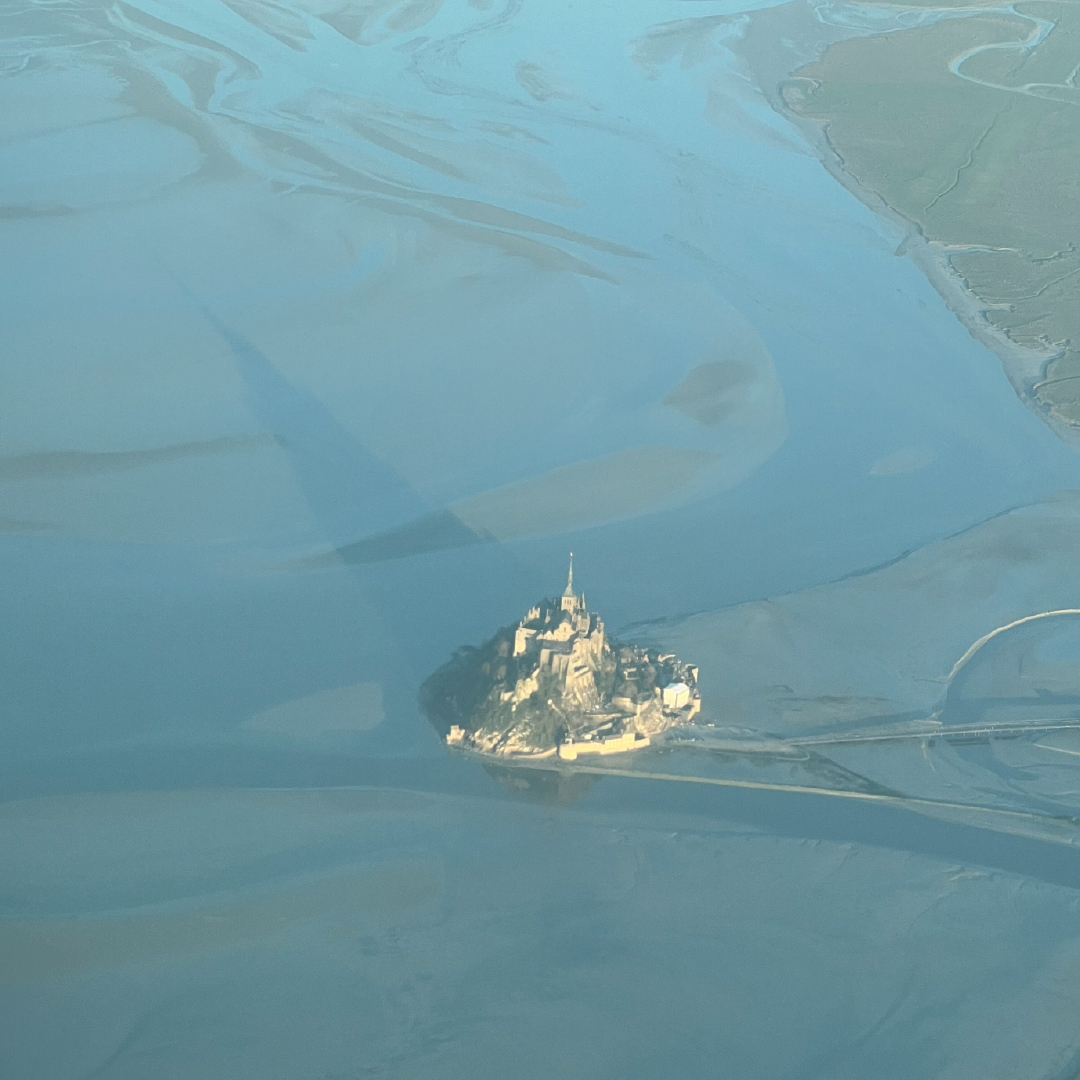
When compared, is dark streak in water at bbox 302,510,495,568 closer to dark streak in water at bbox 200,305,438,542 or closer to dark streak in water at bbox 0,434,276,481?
dark streak in water at bbox 200,305,438,542

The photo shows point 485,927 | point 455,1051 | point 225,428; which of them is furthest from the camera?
point 225,428

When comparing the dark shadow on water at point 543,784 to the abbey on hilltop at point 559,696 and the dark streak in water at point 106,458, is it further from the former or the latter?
the dark streak in water at point 106,458

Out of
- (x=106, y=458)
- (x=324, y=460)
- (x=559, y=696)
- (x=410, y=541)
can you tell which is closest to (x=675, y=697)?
(x=559, y=696)

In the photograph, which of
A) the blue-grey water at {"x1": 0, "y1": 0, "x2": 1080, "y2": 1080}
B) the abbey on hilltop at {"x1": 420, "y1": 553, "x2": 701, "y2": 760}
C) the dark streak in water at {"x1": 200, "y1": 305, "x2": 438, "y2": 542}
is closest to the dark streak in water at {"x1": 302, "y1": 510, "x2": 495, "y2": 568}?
the blue-grey water at {"x1": 0, "y1": 0, "x2": 1080, "y2": 1080}

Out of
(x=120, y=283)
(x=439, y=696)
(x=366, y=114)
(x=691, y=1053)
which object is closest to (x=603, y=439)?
(x=439, y=696)

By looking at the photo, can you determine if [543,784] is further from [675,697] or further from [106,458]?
[106,458]

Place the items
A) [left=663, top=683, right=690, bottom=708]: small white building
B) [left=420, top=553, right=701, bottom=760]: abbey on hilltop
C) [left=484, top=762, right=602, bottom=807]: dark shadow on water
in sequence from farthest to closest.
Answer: [left=663, top=683, right=690, bottom=708]: small white building
[left=420, top=553, right=701, bottom=760]: abbey on hilltop
[left=484, top=762, right=602, bottom=807]: dark shadow on water

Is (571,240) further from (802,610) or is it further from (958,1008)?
(958,1008)

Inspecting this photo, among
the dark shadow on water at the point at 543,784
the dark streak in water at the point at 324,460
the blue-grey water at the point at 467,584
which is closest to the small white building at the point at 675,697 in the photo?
the blue-grey water at the point at 467,584
